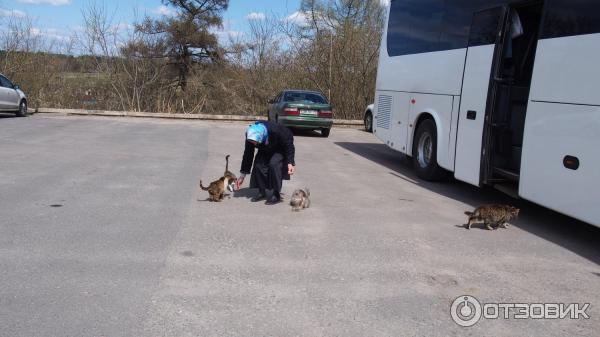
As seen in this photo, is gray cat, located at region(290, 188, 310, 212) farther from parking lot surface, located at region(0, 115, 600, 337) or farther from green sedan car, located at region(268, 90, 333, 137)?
green sedan car, located at region(268, 90, 333, 137)

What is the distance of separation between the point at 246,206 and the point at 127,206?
1597 mm

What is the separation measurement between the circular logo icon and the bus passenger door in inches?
161

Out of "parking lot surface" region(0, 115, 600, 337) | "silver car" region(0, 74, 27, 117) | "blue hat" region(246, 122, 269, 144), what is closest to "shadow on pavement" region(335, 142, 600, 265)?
"parking lot surface" region(0, 115, 600, 337)

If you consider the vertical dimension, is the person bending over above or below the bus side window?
below

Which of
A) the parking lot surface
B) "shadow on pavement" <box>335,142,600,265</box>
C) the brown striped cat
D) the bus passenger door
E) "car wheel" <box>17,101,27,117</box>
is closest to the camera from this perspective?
the parking lot surface

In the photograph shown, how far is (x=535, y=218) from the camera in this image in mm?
7695

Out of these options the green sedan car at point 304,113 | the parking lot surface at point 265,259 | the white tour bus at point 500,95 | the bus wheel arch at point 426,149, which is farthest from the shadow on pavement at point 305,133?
the parking lot surface at point 265,259

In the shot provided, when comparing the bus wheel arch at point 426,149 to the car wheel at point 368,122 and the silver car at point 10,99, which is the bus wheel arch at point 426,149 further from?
the silver car at point 10,99

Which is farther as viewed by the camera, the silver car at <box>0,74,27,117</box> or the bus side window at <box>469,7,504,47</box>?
the silver car at <box>0,74,27,117</box>

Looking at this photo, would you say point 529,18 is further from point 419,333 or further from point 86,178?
point 86,178

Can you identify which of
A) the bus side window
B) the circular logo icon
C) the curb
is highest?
the bus side window

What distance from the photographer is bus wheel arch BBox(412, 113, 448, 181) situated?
9.98 m

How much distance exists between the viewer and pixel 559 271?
530 cm

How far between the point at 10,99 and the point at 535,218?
18377 mm
